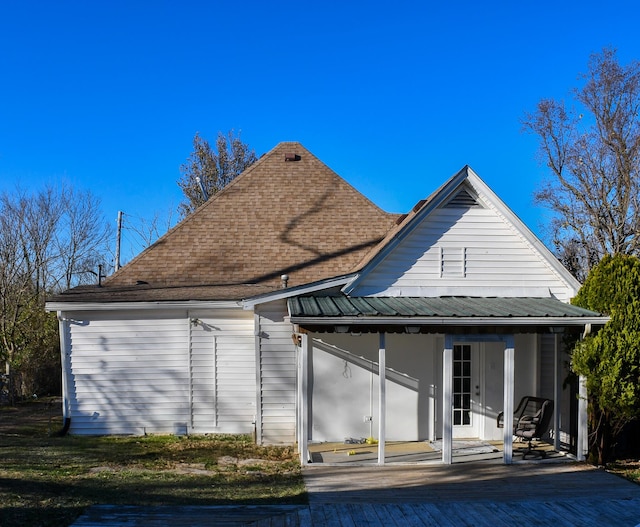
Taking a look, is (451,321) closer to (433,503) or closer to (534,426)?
(534,426)

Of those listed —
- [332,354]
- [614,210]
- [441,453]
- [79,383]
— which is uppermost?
[614,210]

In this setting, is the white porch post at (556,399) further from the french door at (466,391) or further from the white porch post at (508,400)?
the french door at (466,391)

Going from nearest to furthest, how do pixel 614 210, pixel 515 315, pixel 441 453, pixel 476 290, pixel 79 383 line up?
pixel 515 315
pixel 441 453
pixel 476 290
pixel 79 383
pixel 614 210

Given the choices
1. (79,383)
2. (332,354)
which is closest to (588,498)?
(332,354)

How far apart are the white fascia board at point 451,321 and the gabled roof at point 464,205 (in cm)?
171

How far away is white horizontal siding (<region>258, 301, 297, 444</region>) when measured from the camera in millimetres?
11711

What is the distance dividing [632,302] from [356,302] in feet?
16.5

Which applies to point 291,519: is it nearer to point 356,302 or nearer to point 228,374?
point 356,302

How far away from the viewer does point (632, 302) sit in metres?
9.70

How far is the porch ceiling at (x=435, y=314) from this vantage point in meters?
9.31

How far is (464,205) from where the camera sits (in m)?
11.4

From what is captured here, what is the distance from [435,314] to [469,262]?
7.77ft

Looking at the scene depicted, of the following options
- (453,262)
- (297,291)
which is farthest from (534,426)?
(297,291)

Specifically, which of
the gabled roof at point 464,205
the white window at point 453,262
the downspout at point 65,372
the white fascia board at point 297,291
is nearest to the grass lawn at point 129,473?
the downspout at point 65,372
